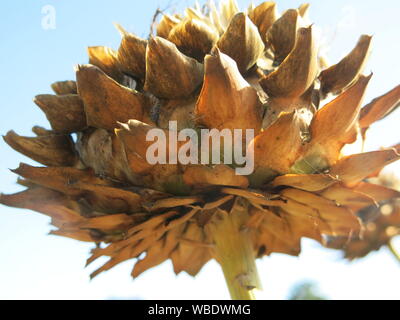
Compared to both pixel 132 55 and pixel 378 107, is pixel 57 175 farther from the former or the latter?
pixel 378 107

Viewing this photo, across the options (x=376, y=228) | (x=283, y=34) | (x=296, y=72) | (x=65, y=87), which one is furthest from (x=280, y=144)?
(x=376, y=228)

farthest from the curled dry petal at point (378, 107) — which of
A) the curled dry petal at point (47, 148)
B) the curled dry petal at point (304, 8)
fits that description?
the curled dry petal at point (47, 148)

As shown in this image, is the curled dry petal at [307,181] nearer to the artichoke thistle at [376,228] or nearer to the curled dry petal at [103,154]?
the curled dry petal at [103,154]

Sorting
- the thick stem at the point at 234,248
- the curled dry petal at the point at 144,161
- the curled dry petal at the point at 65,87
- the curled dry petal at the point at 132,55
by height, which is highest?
the curled dry petal at the point at 132,55

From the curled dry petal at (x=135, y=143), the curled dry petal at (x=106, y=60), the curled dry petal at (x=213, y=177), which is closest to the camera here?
the curled dry petal at (x=135, y=143)

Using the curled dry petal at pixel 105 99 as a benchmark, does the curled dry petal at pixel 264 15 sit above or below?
above

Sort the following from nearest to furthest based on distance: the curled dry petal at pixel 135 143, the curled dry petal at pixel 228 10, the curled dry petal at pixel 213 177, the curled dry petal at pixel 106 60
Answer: the curled dry petal at pixel 135 143
the curled dry petal at pixel 213 177
the curled dry petal at pixel 106 60
the curled dry petal at pixel 228 10

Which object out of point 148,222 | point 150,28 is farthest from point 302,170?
point 150,28

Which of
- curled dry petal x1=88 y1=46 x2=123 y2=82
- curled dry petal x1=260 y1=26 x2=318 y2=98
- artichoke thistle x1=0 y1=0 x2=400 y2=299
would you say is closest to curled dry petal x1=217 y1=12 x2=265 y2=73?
artichoke thistle x1=0 y1=0 x2=400 y2=299
